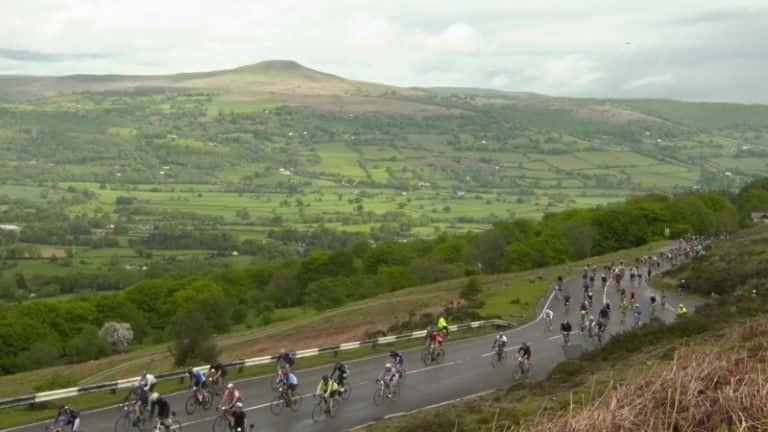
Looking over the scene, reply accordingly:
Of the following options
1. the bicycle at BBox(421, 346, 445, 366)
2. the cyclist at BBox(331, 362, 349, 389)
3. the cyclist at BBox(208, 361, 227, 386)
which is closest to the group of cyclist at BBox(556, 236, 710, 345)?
the bicycle at BBox(421, 346, 445, 366)

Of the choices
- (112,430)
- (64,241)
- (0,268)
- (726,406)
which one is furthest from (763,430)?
(64,241)

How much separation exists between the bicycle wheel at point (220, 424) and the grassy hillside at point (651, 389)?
4145 mm

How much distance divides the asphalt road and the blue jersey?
968 millimetres

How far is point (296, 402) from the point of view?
84.4 ft

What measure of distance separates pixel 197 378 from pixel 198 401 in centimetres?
83

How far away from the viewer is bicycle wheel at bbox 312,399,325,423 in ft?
80.5

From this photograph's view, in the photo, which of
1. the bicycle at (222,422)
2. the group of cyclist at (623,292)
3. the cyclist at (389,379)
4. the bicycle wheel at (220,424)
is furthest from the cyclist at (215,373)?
the group of cyclist at (623,292)

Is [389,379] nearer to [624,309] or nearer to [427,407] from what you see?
[427,407]

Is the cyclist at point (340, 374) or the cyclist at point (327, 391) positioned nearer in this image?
the cyclist at point (327, 391)

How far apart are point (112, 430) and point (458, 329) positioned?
23426 millimetres

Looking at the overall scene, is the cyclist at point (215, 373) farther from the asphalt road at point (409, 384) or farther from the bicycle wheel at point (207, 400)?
the asphalt road at point (409, 384)

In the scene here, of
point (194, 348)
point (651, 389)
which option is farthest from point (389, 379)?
point (651, 389)

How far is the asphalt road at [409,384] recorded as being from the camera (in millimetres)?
23984

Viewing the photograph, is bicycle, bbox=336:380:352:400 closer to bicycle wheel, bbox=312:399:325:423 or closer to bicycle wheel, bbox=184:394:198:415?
bicycle wheel, bbox=312:399:325:423
